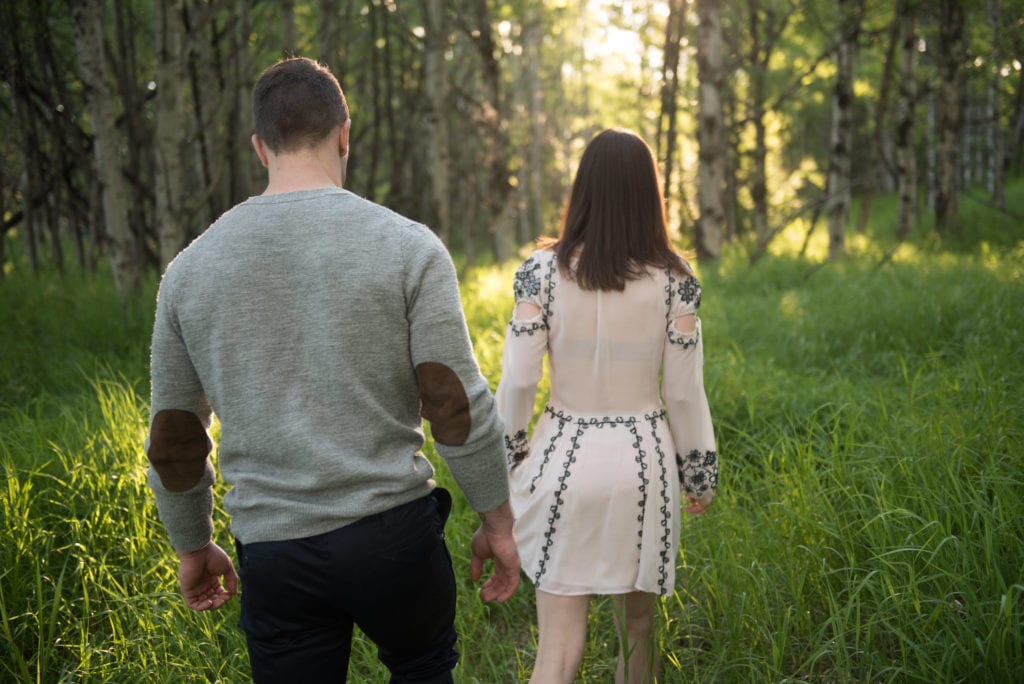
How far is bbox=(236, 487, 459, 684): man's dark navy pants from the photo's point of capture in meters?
1.96

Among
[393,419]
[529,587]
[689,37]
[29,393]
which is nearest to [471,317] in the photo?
[29,393]

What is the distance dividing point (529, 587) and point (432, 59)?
1175cm

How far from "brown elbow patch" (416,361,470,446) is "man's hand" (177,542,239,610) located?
75cm

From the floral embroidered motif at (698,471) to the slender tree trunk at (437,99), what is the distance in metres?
12.0

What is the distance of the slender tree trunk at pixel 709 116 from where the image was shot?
11.6 metres

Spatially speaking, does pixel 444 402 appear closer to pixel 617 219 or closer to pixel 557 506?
pixel 557 506

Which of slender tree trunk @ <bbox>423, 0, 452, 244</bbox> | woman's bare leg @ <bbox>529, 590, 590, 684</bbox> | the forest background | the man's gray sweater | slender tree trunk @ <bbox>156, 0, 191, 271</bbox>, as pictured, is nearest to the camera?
the man's gray sweater

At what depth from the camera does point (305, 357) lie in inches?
76.4

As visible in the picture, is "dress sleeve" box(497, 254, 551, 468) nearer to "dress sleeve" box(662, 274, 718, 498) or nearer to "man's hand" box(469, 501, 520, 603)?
"dress sleeve" box(662, 274, 718, 498)

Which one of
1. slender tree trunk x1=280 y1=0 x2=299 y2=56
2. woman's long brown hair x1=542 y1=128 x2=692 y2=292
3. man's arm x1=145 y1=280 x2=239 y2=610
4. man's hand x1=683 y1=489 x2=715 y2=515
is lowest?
man's hand x1=683 y1=489 x2=715 y2=515

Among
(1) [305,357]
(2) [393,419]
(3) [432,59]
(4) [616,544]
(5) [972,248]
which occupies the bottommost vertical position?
(5) [972,248]

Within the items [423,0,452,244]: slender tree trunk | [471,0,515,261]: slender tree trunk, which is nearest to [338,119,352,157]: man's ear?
[423,0,452,244]: slender tree trunk

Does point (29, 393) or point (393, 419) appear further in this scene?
point (29, 393)

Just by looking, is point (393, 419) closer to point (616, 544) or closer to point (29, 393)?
point (616, 544)
